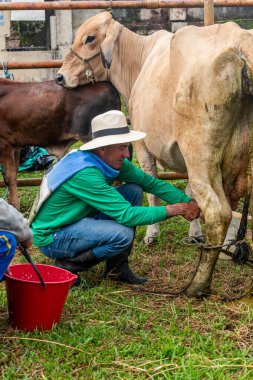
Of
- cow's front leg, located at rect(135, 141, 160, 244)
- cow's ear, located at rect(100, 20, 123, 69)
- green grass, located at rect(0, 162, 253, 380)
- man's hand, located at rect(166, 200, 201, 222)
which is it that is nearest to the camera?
green grass, located at rect(0, 162, 253, 380)

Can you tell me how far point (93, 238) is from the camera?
454 centimetres

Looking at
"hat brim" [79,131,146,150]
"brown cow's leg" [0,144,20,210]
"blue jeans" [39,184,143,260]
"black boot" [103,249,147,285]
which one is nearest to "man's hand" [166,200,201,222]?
"blue jeans" [39,184,143,260]

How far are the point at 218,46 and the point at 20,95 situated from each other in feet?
10.4

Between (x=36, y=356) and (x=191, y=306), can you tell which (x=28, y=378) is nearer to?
(x=36, y=356)

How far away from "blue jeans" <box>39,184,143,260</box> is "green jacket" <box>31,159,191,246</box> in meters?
0.05

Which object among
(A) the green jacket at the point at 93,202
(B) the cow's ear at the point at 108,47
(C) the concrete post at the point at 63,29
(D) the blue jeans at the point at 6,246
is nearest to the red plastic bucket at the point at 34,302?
(D) the blue jeans at the point at 6,246

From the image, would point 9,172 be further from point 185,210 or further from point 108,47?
point 185,210

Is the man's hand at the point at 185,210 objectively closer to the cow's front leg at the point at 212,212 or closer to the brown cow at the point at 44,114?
the cow's front leg at the point at 212,212

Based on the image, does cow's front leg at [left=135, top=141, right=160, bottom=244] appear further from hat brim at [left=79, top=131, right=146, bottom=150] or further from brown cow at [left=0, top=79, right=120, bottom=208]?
hat brim at [left=79, top=131, right=146, bottom=150]

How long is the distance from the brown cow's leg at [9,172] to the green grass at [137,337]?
2.20 meters

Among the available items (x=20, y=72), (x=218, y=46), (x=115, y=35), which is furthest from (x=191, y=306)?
(x=20, y=72)

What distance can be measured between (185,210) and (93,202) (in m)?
0.60

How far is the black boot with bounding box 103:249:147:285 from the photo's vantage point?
4.82m

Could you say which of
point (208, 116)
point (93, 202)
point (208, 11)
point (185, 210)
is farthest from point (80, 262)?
point (208, 11)
